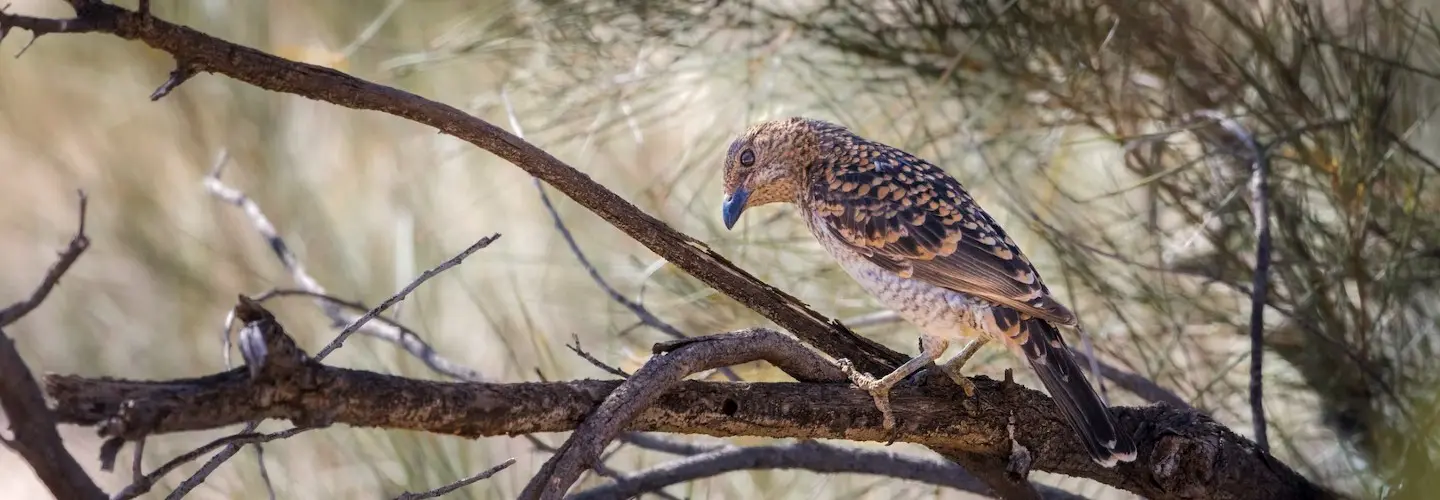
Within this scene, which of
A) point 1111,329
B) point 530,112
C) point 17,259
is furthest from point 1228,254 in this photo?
point 17,259

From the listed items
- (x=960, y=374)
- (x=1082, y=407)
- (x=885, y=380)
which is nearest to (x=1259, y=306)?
(x=1082, y=407)

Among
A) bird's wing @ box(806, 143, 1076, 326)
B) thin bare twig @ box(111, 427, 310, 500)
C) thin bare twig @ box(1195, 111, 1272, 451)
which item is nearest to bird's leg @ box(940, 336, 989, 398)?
bird's wing @ box(806, 143, 1076, 326)

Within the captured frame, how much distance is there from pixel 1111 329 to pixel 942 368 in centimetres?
143

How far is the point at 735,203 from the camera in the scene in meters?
2.54

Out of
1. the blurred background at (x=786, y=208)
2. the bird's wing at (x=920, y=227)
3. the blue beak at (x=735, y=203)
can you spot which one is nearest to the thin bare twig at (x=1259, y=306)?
the blurred background at (x=786, y=208)

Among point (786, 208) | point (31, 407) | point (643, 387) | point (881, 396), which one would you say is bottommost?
point (31, 407)

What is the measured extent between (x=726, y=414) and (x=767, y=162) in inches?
36.3

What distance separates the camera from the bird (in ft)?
6.69

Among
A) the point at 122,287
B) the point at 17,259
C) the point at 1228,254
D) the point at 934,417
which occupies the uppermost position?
the point at 17,259

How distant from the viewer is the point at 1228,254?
9.82ft

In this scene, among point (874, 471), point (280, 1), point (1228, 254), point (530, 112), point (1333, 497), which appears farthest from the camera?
point (280, 1)

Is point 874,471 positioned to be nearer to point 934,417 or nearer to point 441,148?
point 934,417

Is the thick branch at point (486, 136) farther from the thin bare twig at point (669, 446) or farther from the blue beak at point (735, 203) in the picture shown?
the thin bare twig at point (669, 446)

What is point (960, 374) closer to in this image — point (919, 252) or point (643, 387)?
point (919, 252)
